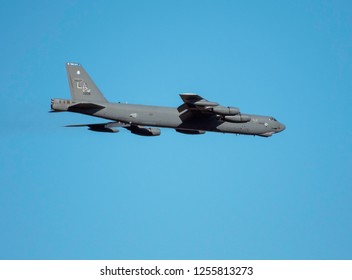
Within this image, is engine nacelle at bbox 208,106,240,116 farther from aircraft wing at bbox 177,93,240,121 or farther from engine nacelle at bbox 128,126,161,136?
engine nacelle at bbox 128,126,161,136

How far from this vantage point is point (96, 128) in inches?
1922

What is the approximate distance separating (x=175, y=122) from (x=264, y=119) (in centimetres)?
655

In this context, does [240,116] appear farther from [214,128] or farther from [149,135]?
[149,135]

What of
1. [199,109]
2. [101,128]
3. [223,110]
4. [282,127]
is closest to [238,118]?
[223,110]

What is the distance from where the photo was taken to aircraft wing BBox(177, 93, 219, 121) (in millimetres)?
45406

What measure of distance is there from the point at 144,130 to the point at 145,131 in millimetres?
90

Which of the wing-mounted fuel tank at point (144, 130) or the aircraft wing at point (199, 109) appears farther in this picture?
the wing-mounted fuel tank at point (144, 130)

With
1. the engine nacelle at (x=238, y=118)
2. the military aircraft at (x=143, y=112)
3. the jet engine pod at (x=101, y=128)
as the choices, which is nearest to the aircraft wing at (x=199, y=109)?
the military aircraft at (x=143, y=112)

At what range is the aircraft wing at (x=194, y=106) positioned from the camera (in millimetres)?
45406

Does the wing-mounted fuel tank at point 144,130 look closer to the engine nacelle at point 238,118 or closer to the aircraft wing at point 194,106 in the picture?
the aircraft wing at point 194,106

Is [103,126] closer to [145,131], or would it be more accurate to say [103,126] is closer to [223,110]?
[145,131]

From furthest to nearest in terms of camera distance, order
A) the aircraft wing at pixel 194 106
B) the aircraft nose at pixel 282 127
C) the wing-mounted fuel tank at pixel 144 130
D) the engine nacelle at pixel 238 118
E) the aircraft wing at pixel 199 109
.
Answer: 1. the aircraft nose at pixel 282 127
2. the wing-mounted fuel tank at pixel 144 130
3. the engine nacelle at pixel 238 118
4. the aircraft wing at pixel 199 109
5. the aircraft wing at pixel 194 106

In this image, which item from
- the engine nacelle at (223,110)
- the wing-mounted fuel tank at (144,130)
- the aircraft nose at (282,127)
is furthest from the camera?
the aircraft nose at (282,127)
